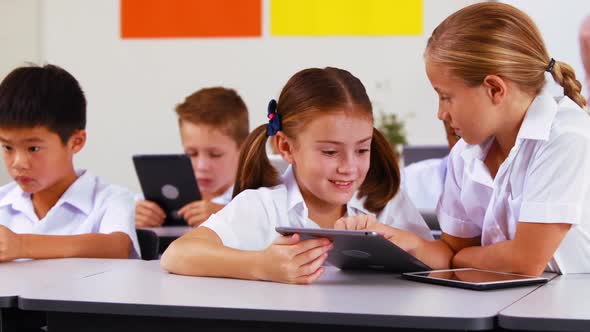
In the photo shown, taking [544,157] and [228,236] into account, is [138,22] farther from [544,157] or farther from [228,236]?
[544,157]

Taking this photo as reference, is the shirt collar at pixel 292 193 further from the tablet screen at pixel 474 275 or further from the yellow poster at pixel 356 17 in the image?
the yellow poster at pixel 356 17

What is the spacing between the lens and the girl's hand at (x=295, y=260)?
5.18 feet

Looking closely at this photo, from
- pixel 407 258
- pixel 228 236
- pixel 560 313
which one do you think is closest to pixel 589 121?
pixel 407 258

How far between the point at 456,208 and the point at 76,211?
116cm

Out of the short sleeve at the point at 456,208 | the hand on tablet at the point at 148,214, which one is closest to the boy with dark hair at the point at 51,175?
the hand on tablet at the point at 148,214

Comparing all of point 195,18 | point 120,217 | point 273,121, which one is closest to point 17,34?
point 195,18

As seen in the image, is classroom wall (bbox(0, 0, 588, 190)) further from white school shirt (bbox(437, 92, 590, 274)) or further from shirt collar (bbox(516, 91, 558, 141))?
shirt collar (bbox(516, 91, 558, 141))

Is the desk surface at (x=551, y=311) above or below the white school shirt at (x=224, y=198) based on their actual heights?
above

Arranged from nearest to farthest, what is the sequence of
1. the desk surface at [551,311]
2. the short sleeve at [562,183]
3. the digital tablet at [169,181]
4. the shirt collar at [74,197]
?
the desk surface at [551,311], the short sleeve at [562,183], the shirt collar at [74,197], the digital tablet at [169,181]

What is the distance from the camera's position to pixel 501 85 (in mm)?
1734

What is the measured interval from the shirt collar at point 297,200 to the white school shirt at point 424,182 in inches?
45.4

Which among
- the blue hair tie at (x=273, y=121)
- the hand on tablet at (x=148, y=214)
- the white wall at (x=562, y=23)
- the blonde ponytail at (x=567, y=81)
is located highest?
the white wall at (x=562, y=23)

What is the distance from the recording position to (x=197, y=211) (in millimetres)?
3254

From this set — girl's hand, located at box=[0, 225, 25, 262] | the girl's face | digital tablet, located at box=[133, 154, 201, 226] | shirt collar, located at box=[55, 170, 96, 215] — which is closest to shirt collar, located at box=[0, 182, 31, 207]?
shirt collar, located at box=[55, 170, 96, 215]
